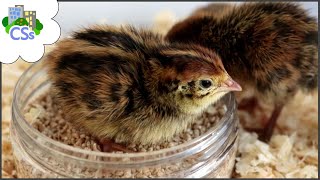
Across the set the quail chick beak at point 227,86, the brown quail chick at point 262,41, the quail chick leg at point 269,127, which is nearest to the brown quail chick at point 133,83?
the quail chick beak at point 227,86

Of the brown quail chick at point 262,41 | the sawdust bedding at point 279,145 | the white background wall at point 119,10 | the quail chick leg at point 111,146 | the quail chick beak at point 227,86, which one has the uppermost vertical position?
the brown quail chick at point 262,41

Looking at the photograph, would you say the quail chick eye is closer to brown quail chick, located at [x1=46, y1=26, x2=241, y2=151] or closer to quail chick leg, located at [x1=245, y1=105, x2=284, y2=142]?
brown quail chick, located at [x1=46, y1=26, x2=241, y2=151]

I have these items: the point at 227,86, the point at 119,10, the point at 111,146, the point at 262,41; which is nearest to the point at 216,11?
the point at 262,41

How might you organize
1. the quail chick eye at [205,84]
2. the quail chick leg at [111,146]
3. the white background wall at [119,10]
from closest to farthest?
the quail chick eye at [205,84] → the quail chick leg at [111,146] → the white background wall at [119,10]

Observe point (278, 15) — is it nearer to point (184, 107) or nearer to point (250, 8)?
point (250, 8)

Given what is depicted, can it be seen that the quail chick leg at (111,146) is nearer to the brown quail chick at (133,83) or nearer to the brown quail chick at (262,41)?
the brown quail chick at (133,83)

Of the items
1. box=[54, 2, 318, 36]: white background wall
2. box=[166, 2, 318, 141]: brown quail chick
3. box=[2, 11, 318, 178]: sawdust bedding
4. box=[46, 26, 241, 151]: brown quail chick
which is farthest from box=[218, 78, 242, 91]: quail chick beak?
box=[54, 2, 318, 36]: white background wall
